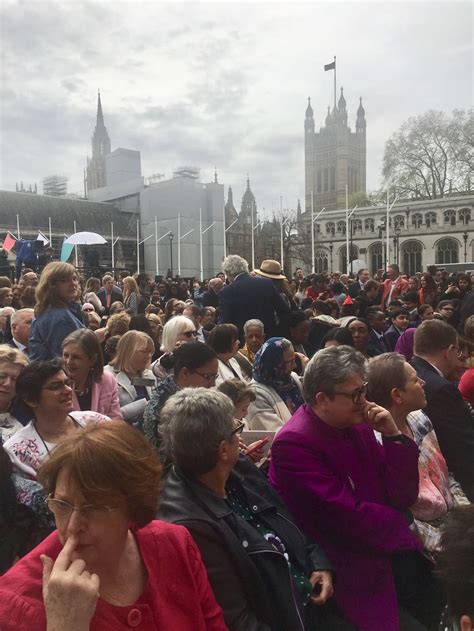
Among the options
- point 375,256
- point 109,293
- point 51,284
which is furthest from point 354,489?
point 375,256

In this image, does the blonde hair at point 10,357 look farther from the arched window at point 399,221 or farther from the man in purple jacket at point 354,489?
the arched window at point 399,221

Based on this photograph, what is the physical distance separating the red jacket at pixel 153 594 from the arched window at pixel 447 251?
60986mm

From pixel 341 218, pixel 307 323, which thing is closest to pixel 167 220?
pixel 341 218

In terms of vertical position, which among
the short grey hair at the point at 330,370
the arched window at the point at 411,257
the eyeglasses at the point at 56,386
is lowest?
the eyeglasses at the point at 56,386

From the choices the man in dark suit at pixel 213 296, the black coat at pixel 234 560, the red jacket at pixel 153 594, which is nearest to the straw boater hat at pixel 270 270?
the man in dark suit at pixel 213 296

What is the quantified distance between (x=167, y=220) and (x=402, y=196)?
26798mm

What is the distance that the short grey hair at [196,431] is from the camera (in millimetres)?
2152

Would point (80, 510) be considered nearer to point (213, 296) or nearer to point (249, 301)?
point (249, 301)

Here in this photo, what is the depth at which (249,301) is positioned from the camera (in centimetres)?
583

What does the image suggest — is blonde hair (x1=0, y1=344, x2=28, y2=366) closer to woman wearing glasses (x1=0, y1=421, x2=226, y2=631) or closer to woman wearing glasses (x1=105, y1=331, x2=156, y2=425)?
woman wearing glasses (x1=105, y1=331, x2=156, y2=425)

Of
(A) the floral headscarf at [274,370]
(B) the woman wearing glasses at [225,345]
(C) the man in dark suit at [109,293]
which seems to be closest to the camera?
(A) the floral headscarf at [274,370]

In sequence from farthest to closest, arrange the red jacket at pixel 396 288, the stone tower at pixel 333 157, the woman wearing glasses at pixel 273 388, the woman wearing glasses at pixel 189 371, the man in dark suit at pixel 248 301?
1. the stone tower at pixel 333 157
2. the red jacket at pixel 396 288
3. the man in dark suit at pixel 248 301
4. the woman wearing glasses at pixel 273 388
5. the woman wearing glasses at pixel 189 371

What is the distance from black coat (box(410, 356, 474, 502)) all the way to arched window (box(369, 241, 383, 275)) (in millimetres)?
60587

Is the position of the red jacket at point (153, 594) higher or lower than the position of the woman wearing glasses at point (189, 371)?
lower
